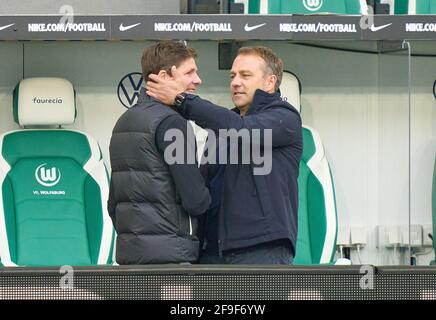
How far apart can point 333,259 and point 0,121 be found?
176 centimetres

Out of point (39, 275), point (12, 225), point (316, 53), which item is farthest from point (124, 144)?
point (316, 53)

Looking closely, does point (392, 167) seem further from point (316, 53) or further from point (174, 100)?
point (174, 100)

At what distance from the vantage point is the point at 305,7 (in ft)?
21.2

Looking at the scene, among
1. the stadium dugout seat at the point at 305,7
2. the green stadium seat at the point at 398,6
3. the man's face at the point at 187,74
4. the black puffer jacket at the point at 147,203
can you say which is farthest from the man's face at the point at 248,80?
the green stadium seat at the point at 398,6

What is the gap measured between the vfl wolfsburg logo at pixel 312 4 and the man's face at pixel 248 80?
1651 millimetres

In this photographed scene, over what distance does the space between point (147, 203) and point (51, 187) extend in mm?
2058

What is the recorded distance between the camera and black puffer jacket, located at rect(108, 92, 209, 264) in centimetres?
459

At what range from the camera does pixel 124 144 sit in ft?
15.5

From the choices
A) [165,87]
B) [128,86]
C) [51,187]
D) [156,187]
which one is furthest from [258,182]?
[128,86]

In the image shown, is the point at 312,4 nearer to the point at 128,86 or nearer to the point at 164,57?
the point at 128,86

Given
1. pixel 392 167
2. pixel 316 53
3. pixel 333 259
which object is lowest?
pixel 333 259

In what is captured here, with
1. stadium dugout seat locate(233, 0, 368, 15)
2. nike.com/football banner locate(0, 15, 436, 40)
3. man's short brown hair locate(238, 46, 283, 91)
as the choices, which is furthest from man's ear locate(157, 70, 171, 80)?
stadium dugout seat locate(233, 0, 368, 15)
